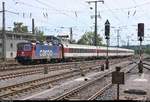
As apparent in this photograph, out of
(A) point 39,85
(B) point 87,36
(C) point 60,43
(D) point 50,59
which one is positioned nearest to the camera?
(A) point 39,85

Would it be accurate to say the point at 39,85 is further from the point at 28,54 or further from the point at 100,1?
the point at 100,1

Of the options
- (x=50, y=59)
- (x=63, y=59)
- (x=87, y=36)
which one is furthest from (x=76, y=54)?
(x=87, y=36)

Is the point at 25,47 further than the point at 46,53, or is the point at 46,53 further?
the point at 46,53

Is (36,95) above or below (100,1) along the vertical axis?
below

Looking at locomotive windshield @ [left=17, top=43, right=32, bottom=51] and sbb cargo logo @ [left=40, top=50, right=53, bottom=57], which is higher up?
locomotive windshield @ [left=17, top=43, right=32, bottom=51]

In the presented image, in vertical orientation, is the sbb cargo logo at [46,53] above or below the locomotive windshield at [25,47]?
below

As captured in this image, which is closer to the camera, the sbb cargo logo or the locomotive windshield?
the locomotive windshield

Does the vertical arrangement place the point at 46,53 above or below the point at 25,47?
below

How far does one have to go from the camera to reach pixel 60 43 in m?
64.1

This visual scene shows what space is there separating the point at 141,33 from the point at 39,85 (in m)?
14.1

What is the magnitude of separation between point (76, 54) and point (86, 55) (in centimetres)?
768

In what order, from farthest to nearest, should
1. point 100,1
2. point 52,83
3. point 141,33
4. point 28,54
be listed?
point 100,1 → point 28,54 → point 141,33 → point 52,83

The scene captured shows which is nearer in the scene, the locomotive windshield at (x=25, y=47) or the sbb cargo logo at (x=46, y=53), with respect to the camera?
the locomotive windshield at (x=25, y=47)

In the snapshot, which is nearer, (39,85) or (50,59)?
(39,85)
